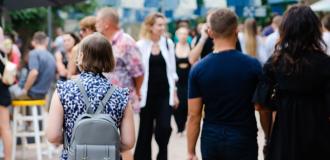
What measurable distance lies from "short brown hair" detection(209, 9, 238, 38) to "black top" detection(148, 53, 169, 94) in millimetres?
3342

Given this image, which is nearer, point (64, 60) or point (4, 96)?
point (4, 96)

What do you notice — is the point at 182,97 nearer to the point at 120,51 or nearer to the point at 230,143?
the point at 120,51

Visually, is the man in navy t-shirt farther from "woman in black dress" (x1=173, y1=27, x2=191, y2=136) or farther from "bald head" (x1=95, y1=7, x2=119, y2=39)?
"woman in black dress" (x1=173, y1=27, x2=191, y2=136)

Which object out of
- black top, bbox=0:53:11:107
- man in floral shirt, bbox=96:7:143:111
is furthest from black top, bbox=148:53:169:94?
black top, bbox=0:53:11:107

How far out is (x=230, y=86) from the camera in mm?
5512

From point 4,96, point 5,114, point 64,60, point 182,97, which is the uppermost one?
point 4,96

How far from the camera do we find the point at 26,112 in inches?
463

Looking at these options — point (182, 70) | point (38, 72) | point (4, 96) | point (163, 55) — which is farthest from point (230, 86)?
point (182, 70)

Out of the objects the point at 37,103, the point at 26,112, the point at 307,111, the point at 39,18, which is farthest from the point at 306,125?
the point at 39,18

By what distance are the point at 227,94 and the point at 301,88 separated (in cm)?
63

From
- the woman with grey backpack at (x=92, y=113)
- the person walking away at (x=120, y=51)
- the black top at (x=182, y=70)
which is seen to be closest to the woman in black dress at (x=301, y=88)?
the woman with grey backpack at (x=92, y=113)

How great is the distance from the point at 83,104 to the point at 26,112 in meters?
7.06

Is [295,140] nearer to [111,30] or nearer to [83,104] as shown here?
[83,104]

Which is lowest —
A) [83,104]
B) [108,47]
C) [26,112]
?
[26,112]
